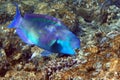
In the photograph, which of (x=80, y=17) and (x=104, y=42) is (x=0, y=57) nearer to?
(x=104, y=42)

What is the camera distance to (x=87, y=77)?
255 centimetres

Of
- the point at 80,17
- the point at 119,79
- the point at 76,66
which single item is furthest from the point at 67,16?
the point at 119,79

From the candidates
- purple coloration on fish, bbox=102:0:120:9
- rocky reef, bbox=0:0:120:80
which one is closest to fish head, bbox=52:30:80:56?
rocky reef, bbox=0:0:120:80

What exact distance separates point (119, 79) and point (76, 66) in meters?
0.63

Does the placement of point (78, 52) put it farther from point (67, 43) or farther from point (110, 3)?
point (110, 3)

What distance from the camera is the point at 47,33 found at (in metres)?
2.08

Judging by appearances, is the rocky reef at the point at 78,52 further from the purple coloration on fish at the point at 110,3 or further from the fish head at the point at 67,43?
the fish head at the point at 67,43

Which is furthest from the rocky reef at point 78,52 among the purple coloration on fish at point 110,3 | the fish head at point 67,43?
the fish head at point 67,43

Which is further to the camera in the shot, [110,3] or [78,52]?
[110,3]

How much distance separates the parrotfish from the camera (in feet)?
6.56

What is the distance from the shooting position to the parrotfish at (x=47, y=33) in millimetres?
2000

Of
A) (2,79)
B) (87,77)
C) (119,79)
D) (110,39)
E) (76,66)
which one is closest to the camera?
(119,79)

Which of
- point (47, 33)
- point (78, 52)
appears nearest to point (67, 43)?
point (47, 33)

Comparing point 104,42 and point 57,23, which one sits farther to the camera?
point 104,42
